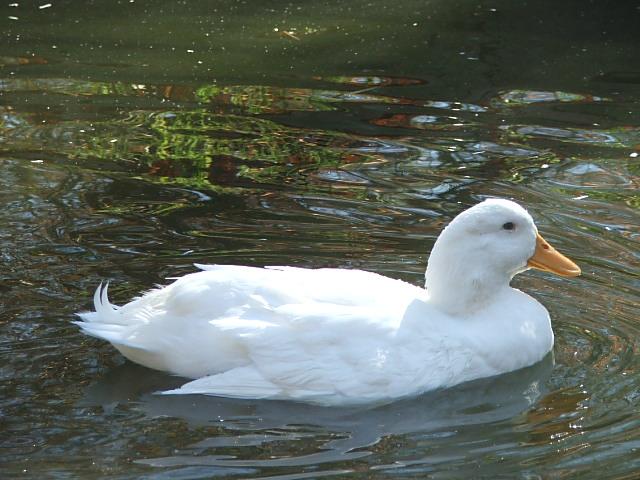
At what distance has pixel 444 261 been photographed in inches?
227

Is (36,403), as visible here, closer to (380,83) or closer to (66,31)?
→ (380,83)

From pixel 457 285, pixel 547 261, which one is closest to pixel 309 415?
pixel 457 285

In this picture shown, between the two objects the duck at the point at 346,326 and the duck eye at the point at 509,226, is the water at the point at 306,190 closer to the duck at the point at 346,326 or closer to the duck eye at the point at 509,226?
the duck at the point at 346,326

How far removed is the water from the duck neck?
16.1 inches

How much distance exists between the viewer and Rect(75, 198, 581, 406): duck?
17.4 ft

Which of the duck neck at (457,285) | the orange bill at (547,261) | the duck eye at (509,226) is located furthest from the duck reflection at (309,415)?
the duck eye at (509,226)

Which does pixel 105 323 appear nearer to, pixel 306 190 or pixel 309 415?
pixel 309 415

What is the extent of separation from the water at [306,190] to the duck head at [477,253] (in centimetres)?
45

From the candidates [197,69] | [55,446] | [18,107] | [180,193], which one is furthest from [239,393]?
[197,69]

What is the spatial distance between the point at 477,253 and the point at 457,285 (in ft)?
0.61

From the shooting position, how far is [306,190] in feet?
26.3

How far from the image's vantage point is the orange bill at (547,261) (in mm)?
6031

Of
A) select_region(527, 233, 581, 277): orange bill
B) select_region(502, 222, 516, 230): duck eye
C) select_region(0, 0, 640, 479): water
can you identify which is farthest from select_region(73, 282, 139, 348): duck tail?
select_region(527, 233, 581, 277): orange bill

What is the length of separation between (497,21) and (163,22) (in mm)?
3384
